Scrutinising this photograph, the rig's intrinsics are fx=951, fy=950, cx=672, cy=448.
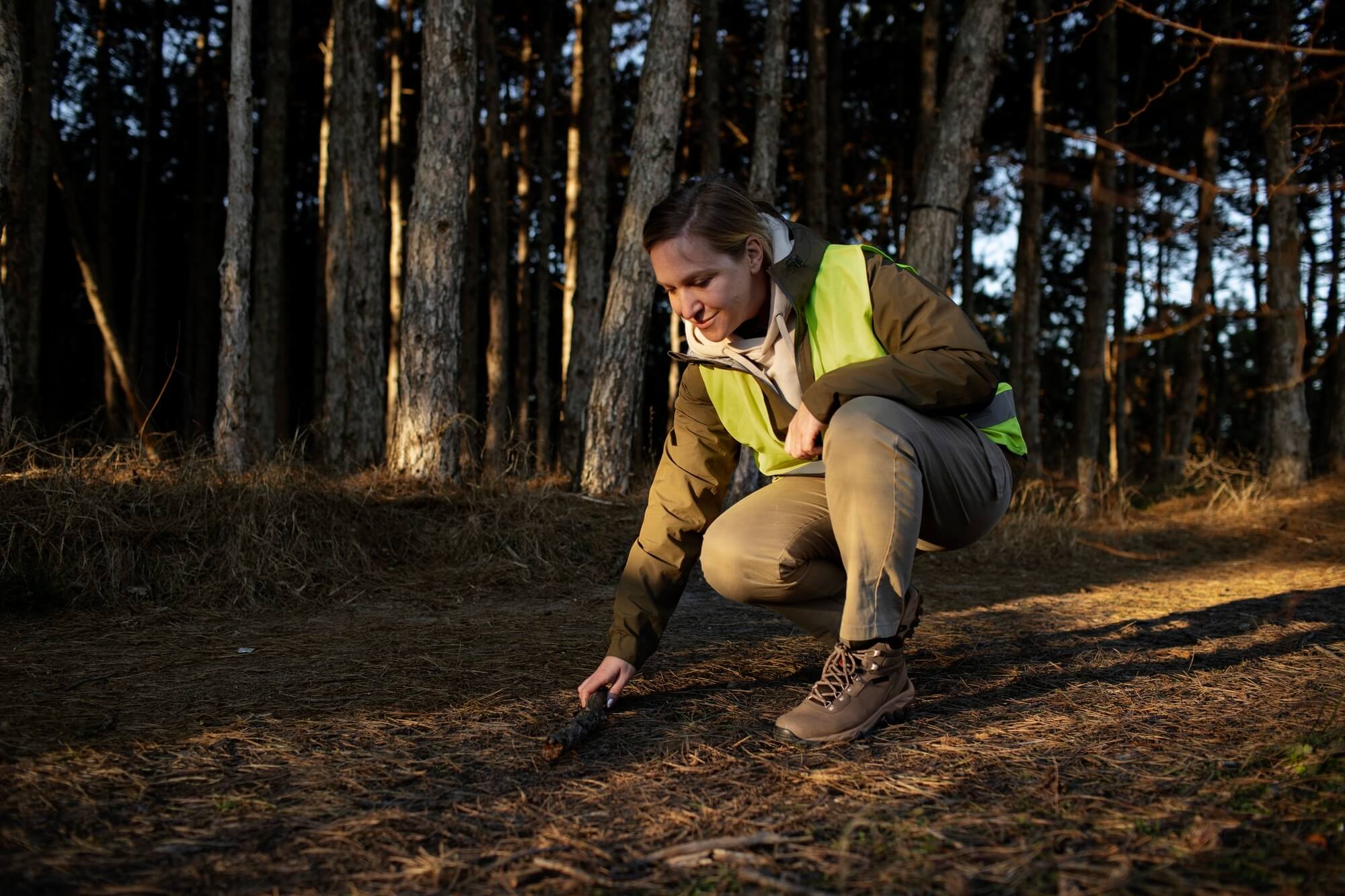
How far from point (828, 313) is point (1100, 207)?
10.2 meters

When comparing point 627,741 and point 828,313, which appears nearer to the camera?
point 627,741

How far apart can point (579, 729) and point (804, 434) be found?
924mm

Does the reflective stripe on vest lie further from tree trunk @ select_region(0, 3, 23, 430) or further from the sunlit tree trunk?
the sunlit tree trunk

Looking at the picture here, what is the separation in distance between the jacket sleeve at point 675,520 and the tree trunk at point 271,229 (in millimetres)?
8721

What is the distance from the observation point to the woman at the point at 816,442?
7.65 feet

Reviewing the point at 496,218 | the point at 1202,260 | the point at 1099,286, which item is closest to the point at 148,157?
the point at 496,218

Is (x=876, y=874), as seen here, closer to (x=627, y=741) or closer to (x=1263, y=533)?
(x=627, y=741)

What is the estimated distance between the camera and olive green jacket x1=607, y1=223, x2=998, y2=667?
2369 mm

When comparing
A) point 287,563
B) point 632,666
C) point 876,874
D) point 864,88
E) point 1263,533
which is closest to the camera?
point 876,874

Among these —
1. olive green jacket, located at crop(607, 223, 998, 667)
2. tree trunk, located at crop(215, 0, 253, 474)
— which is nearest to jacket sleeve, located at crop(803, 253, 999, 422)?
olive green jacket, located at crop(607, 223, 998, 667)

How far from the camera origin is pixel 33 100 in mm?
8852

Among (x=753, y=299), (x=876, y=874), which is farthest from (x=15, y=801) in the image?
(x=753, y=299)

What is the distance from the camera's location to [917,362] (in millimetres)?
2363

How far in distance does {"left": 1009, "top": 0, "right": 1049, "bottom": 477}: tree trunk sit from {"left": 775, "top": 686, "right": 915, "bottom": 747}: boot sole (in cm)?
909
